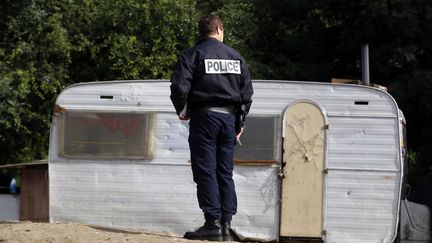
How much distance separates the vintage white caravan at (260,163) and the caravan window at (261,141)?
0.04 ft

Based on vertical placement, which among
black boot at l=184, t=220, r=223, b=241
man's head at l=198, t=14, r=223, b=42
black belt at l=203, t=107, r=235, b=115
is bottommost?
black boot at l=184, t=220, r=223, b=241

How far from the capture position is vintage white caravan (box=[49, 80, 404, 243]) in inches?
365

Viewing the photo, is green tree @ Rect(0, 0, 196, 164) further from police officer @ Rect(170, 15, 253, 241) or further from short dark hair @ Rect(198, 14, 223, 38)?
police officer @ Rect(170, 15, 253, 241)

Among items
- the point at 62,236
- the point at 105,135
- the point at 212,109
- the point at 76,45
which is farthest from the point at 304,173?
the point at 76,45

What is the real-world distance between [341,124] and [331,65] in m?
7.17

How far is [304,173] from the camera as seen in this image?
30.7 feet

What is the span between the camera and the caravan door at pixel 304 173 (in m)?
9.32

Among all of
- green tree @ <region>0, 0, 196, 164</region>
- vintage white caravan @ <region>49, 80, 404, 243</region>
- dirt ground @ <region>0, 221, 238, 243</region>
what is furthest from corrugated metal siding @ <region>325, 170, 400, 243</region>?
green tree @ <region>0, 0, 196, 164</region>

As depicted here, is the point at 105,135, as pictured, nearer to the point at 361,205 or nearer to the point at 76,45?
the point at 361,205

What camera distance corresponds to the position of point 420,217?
996cm

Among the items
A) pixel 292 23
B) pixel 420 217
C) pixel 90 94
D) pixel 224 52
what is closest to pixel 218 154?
pixel 224 52

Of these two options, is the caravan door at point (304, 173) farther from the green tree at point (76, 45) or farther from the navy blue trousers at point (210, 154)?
the green tree at point (76, 45)

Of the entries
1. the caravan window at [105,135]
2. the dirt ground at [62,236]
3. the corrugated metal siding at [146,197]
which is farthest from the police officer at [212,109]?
the caravan window at [105,135]

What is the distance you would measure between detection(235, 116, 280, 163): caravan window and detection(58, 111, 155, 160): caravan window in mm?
1039
